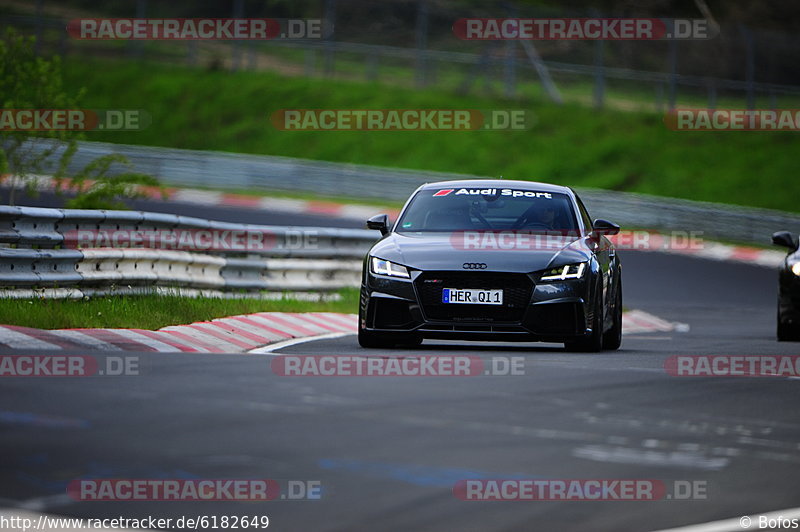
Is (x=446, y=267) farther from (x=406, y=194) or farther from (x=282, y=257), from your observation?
(x=406, y=194)

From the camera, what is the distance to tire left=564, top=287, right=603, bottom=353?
39.9ft

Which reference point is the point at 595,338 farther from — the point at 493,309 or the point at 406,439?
the point at 406,439

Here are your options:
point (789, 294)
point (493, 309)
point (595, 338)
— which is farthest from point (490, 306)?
point (789, 294)

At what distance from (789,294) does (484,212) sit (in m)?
3.79

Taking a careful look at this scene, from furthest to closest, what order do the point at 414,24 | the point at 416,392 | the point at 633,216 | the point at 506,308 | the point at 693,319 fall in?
the point at 414,24 → the point at 633,216 → the point at 693,319 → the point at 506,308 → the point at 416,392

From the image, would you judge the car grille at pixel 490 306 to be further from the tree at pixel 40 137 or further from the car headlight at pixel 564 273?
the tree at pixel 40 137

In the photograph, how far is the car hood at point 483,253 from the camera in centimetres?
1182

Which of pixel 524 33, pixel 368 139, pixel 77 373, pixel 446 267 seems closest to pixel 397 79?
pixel 368 139

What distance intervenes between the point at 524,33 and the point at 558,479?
33357mm

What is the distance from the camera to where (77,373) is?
8.95 m

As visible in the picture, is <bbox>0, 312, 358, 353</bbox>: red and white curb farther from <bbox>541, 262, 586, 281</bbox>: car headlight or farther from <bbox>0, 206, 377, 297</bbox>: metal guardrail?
<bbox>541, 262, 586, 281</bbox>: car headlight

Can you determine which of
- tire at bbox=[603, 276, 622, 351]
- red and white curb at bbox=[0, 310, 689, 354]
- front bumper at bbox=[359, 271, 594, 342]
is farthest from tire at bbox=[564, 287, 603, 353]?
red and white curb at bbox=[0, 310, 689, 354]

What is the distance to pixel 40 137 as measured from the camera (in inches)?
759

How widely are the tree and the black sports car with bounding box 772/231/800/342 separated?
755cm
